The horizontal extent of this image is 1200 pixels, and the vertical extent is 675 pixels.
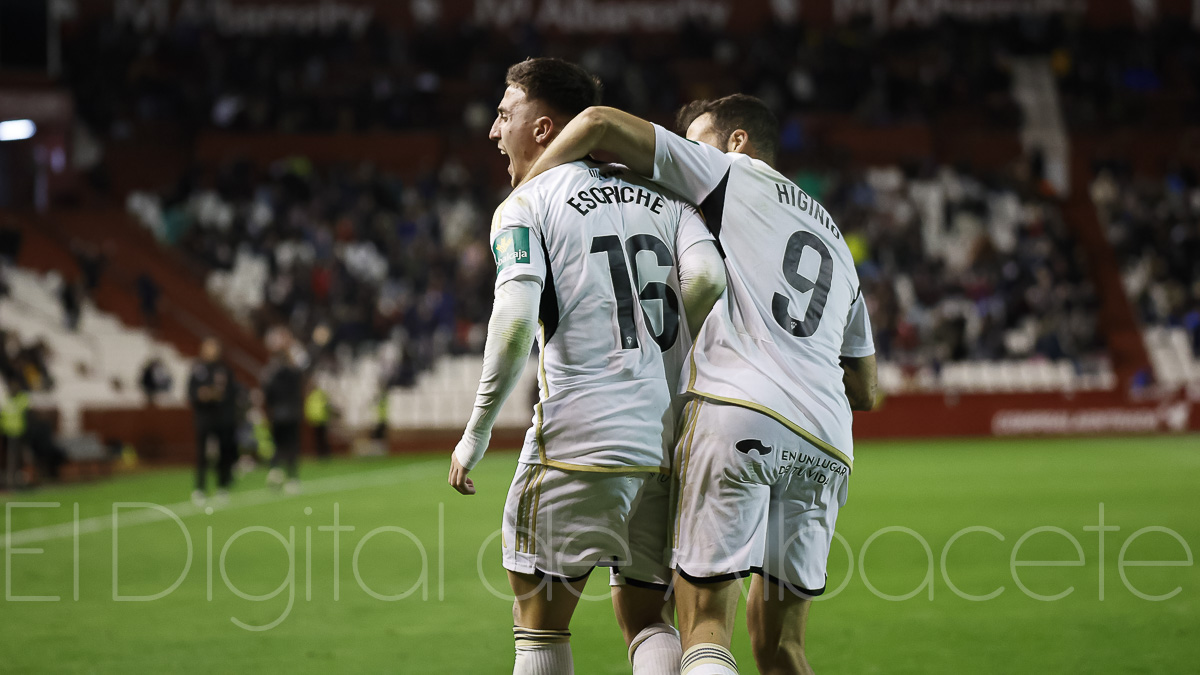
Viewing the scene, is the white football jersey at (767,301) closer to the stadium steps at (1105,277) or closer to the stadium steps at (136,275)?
the stadium steps at (136,275)

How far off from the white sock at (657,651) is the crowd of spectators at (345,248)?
20.9m

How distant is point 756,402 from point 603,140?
981 mm

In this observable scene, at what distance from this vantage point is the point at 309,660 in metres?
6.29

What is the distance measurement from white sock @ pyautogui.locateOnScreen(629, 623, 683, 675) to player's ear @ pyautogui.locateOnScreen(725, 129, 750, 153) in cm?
171

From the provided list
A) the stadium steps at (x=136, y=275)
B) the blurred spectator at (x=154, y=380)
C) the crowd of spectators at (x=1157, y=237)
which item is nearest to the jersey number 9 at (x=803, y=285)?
the blurred spectator at (x=154, y=380)

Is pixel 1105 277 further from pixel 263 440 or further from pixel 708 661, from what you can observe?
pixel 708 661

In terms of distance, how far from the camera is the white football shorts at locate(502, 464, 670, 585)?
3.71m

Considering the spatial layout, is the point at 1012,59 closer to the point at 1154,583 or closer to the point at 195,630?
the point at 1154,583

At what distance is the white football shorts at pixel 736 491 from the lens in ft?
12.2

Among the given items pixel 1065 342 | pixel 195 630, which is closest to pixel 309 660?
pixel 195 630

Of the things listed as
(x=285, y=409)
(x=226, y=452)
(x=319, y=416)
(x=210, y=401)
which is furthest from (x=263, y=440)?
(x=210, y=401)

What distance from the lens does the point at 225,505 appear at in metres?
14.2

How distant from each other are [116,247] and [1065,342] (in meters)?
21.5

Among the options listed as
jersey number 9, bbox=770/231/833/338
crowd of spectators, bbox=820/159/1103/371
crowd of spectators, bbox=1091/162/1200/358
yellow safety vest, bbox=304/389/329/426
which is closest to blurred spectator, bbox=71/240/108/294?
yellow safety vest, bbox=304/389/329/426
